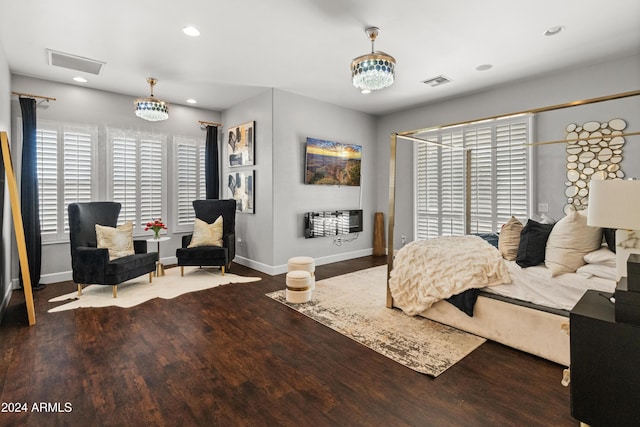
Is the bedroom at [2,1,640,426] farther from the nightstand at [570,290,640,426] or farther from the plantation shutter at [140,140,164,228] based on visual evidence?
the nightstand at [570,290,640,426]

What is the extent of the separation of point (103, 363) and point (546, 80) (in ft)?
18.9

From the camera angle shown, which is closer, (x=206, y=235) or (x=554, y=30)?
(x=554, y=30)

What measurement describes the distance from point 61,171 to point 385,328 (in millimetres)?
4829

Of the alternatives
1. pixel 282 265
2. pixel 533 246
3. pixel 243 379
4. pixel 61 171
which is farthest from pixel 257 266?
pixel 533 246

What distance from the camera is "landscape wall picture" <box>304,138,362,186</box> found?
5430 mm

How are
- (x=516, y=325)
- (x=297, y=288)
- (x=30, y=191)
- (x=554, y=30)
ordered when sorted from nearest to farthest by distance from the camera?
(x=516, y=325), (x=554, y=30), (x=297, y=288), (x=30, y=191)

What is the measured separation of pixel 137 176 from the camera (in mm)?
5281

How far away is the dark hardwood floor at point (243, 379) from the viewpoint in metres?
1.83

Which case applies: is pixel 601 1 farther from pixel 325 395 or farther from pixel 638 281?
pixel 325 395

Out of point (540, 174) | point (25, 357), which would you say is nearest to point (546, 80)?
point (540, 174)

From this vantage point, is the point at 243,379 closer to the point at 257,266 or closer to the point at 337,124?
the point at 257,266

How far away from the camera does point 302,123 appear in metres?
5.36

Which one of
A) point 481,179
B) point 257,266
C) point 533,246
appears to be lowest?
point 257,266

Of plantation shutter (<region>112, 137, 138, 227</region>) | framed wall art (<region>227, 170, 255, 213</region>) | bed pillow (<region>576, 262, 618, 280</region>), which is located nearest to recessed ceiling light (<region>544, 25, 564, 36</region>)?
bed pillow (<region>576, 262, 618, 280</region>)
